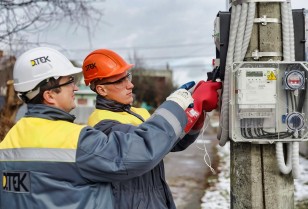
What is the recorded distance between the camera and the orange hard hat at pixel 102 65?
264cm

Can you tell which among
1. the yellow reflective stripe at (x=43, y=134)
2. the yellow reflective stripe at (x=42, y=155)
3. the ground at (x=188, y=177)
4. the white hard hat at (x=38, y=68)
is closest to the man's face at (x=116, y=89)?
the white hard hat at (x=38, y=68)

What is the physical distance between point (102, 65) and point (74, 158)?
796mm

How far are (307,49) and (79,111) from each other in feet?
101

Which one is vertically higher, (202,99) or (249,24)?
(249,24)

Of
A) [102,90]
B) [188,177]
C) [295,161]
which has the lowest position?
[188,177]

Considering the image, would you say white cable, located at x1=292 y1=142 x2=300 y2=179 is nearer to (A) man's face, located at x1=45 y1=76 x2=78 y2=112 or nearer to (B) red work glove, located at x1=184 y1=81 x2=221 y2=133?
(B) red work glove, located at x1=184 y1=81 x2=221 y2=133

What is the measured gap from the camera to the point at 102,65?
2.64 metres

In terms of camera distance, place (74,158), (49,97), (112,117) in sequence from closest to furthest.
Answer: (74,158) < (49,97) < (112,117)

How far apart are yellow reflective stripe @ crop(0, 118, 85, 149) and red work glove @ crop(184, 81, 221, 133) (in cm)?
68

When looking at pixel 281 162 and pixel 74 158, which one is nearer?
pixel 74 158

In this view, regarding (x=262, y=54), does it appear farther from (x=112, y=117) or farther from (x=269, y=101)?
(x=112, y=117)

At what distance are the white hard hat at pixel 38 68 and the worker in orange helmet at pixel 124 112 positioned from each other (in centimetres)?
30

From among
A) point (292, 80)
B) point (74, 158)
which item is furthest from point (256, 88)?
point (74, 158)

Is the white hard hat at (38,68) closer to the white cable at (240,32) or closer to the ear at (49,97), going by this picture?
the ear at (49,97)
